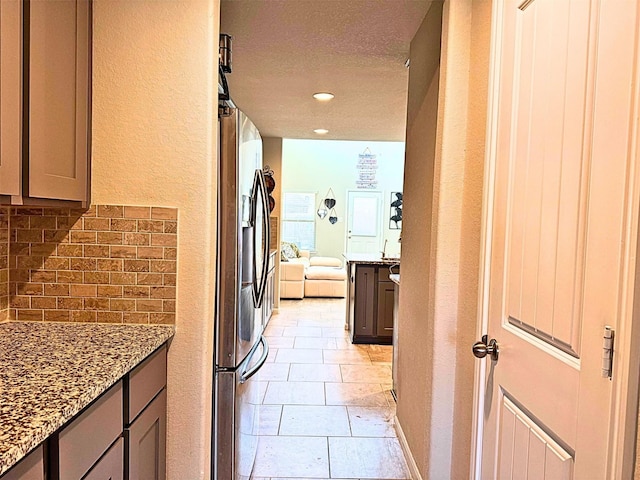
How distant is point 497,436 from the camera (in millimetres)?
1462

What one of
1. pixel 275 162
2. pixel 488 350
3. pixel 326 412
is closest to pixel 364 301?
pixel 326 412

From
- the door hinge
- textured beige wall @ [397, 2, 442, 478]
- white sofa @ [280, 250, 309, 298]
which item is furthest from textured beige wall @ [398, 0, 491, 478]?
white sofa @ [280, 250, 309, 298]

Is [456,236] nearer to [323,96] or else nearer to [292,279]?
[323,96]

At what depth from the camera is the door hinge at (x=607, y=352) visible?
921 mm

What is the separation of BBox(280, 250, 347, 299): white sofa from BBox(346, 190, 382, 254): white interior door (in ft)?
8.78

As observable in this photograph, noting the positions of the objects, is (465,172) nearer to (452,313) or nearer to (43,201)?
(452,313)

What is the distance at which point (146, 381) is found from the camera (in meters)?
1.53

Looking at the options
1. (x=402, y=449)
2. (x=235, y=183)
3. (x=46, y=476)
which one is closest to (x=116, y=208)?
(x=235, y=183)

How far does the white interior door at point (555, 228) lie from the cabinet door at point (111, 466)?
1105 millimetres

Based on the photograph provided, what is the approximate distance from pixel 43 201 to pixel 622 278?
150cm

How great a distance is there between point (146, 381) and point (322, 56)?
7.05ft

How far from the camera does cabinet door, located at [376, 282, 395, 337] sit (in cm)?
496

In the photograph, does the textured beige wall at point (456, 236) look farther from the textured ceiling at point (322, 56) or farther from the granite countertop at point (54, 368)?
the granite countertop at point (54, 368)

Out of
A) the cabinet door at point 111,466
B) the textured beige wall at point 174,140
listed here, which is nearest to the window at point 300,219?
the textured beige wall at point 174,140
